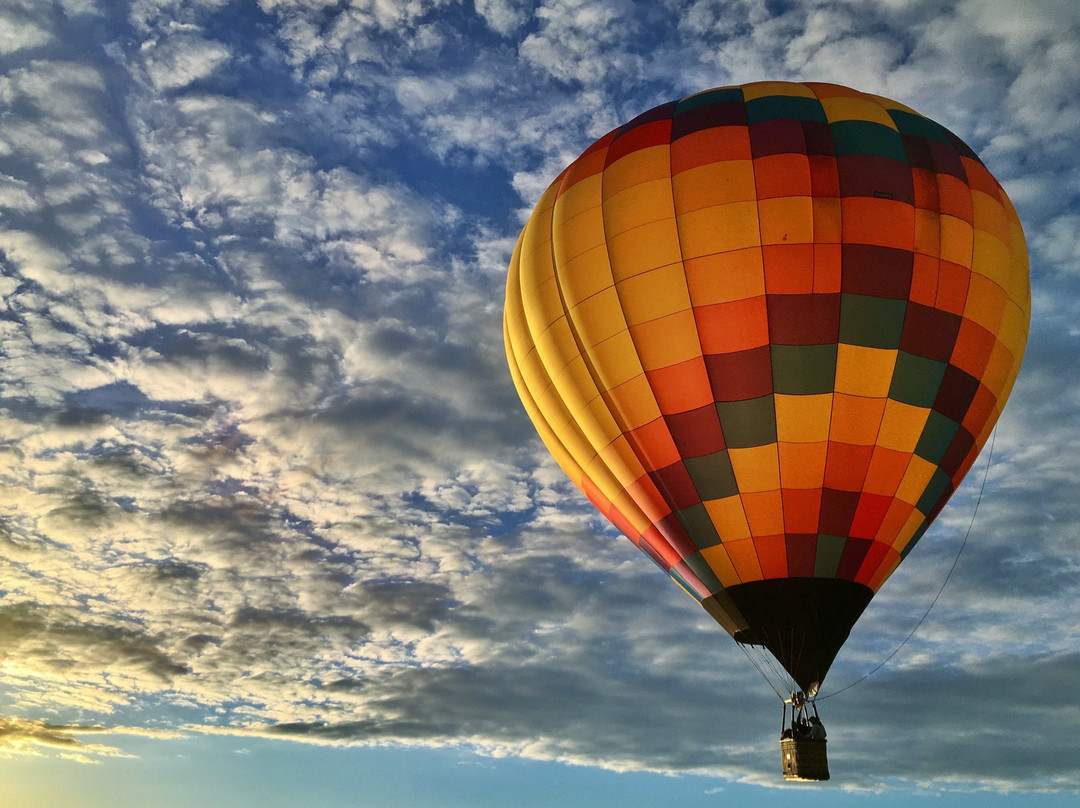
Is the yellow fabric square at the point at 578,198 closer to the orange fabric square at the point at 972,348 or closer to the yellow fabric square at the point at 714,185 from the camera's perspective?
the yellow fabric square at the point at 714,185

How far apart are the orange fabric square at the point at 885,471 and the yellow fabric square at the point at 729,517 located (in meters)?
1.83

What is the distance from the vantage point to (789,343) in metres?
12.7

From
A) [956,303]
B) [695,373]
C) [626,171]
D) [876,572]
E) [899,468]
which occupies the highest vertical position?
[626,171]

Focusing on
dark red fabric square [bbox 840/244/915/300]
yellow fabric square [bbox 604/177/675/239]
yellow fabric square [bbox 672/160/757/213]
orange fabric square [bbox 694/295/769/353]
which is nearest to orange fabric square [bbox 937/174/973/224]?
dark red fabric square [bbox 840/244/915/300]

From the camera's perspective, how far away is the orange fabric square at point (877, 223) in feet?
41.8

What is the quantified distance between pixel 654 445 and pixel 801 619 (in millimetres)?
3258

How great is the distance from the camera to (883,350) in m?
12.7

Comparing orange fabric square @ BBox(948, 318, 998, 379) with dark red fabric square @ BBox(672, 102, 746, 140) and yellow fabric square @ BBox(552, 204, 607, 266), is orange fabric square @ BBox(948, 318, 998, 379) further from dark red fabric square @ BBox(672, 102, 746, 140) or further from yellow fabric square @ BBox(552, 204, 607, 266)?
yellow fabric square @ BBox(552, 204, 607, 266)

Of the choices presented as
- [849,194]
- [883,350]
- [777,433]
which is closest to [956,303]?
[883,350]

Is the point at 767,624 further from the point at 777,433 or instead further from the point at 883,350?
the point at 883,350

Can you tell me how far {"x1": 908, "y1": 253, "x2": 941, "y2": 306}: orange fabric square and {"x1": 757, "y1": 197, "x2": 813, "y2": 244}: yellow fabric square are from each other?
166 centimetres

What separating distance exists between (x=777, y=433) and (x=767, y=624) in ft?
8.93

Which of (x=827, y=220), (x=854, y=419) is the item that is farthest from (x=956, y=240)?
(x=854, y=419)

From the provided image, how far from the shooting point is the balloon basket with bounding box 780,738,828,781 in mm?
11883
